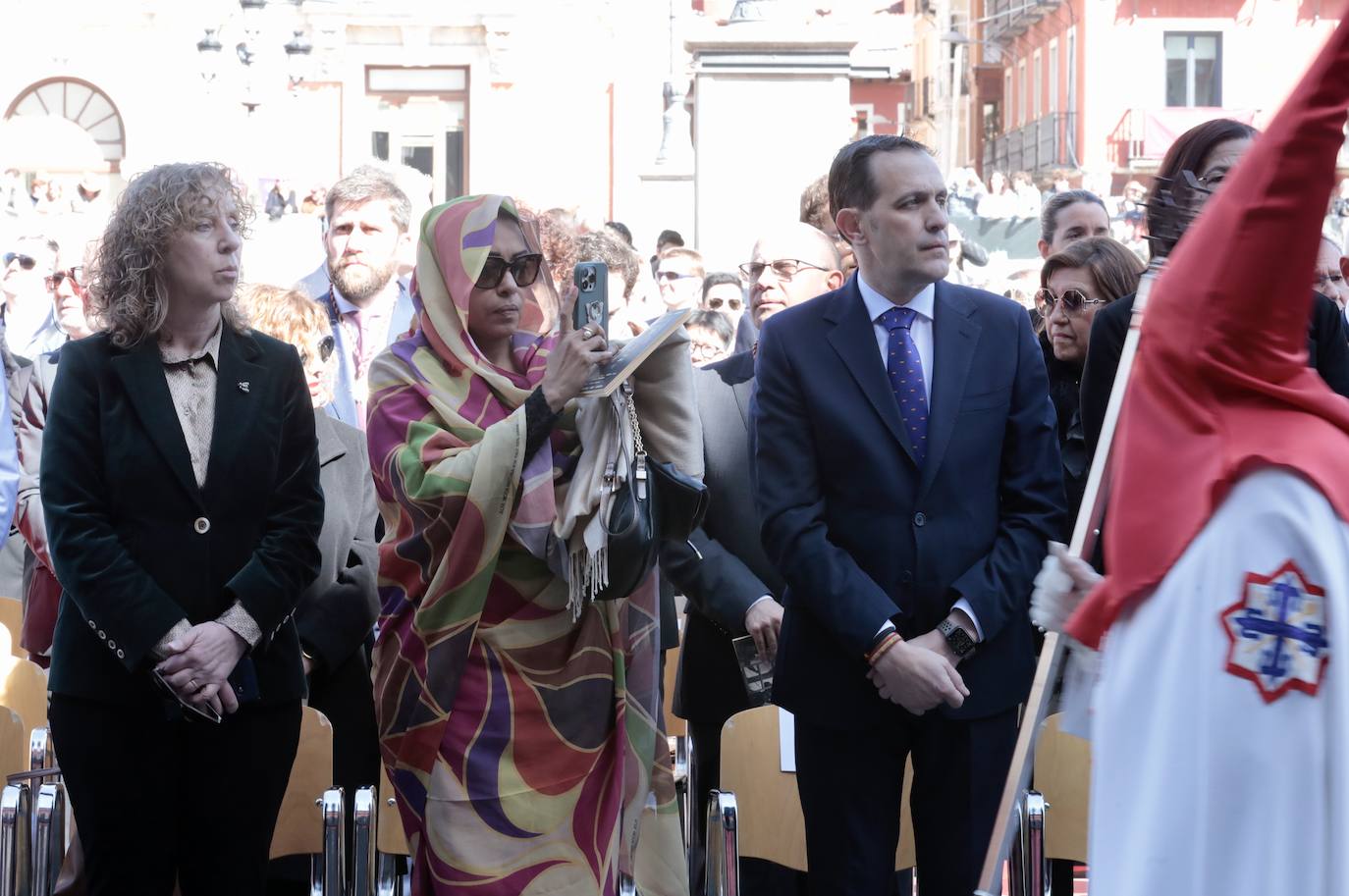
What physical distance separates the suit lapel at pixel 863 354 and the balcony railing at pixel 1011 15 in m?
42.6

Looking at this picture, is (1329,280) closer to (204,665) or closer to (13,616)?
(204,665)

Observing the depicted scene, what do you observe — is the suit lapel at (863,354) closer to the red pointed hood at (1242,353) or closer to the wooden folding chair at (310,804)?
the red pointed hood at (1242,353)

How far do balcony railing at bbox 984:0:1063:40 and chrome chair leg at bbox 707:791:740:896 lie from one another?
1678 inches

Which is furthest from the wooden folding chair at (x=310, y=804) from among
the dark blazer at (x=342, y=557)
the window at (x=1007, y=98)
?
the window at (x=1007, y=98)

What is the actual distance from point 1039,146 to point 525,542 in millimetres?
42913

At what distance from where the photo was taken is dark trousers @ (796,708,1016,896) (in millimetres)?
3559

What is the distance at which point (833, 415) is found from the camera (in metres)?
Result: 3.63

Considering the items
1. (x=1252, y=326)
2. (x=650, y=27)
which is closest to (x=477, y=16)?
(x=650, y=27)

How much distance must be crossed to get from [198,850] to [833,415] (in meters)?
1.57

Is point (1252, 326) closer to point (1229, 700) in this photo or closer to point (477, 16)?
point (1229, 700)

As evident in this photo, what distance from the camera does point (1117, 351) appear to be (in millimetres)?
3750

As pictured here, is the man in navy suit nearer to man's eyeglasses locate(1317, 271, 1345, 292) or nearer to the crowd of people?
the crowd of people

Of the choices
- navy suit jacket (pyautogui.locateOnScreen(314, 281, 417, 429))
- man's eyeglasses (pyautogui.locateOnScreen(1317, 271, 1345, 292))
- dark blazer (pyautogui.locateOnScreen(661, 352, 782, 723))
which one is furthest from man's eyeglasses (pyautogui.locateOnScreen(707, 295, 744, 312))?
man's eyeglasses (pyautogui.locateOnScreen(1317, 271, 1345, 292))

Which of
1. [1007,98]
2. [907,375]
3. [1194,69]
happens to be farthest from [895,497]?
[1007,98]
